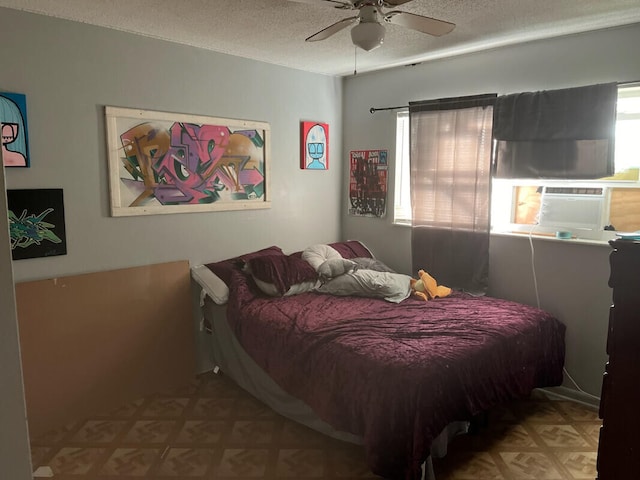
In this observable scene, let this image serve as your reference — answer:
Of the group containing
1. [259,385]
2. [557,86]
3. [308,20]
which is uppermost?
[308,20]

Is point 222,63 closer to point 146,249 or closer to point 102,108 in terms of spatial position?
point 102,108

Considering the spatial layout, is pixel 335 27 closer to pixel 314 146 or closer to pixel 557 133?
pixel 557 133

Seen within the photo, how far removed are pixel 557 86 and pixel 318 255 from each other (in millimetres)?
2004

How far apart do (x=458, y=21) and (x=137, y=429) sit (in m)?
3.01

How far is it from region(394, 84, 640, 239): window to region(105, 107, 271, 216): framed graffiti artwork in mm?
1856

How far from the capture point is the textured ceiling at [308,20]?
2.42 m

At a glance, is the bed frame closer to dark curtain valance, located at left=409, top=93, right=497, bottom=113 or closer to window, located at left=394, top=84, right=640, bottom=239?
window, located at left=394, top=84, right=640, bottom=239

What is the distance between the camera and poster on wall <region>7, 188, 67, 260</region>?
2.57m

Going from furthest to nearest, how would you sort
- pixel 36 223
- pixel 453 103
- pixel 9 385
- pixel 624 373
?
pixel 453 103 < pixel 36 223 < pixel 624 373 < pixel 9 385

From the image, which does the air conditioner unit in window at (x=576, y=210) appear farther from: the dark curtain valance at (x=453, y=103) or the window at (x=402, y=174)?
the window at (x=402, y=174)

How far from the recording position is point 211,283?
128 inches

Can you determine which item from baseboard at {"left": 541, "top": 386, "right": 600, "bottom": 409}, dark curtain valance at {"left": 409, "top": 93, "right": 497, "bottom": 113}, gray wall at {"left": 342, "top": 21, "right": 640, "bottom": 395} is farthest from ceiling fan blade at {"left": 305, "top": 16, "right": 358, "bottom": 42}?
baseboard at {"left": 541, "top": 386, "right": 600, "bottom": 409}

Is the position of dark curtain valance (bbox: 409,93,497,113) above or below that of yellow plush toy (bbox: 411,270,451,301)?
above

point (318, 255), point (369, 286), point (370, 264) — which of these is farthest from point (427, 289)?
point (318, 255)
